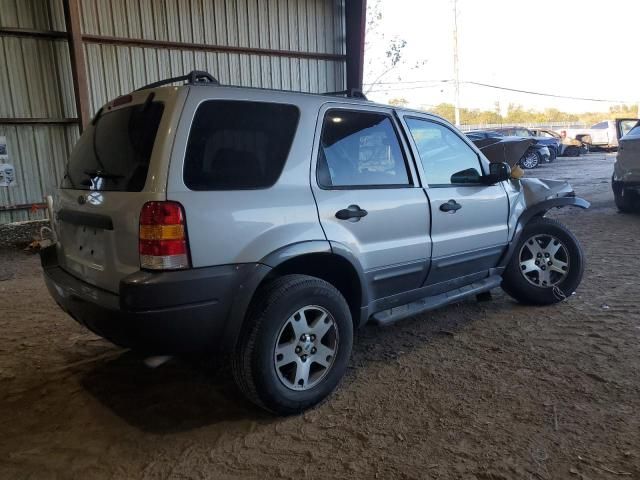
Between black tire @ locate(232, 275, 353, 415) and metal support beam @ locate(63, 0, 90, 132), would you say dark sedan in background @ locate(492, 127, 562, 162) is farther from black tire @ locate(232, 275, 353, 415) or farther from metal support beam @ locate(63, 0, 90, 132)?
black tire @ locate(232, 275, 353, 415)

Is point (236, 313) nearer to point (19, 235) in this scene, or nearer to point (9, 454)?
point (9, 454)

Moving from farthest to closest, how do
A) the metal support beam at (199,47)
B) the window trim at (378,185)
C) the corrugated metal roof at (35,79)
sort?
1. the metal support beam at (199,47)
2. the corrugated metal roof at (35,79)
3. the window trim at (378,185)

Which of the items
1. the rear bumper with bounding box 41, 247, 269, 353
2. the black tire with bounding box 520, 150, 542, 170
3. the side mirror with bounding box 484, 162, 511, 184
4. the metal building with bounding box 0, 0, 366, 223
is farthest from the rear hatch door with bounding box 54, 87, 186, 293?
the black tire with bounding box 520, 150, 542, 170

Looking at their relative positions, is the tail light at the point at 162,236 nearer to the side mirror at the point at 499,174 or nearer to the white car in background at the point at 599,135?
the side mirror at the point at 499,174

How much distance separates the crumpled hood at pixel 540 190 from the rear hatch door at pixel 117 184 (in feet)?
10.6

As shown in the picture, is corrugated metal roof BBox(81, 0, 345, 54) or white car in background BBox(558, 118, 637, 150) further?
white car in background BBox(558, 118, 637, 150)

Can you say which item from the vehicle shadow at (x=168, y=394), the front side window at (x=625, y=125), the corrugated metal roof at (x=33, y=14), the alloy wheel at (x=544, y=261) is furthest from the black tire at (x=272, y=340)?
the front side window at (x=625, y=125)

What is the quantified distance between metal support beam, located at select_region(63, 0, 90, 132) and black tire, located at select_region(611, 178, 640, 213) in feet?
32.2

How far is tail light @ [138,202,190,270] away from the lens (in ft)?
8.03

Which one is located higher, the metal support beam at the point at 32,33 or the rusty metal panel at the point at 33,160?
the metal support beam at the point at 32,33

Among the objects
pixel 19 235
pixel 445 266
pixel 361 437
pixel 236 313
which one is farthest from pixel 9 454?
pixel 19 235

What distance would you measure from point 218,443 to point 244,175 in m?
1.42

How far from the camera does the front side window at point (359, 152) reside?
3.17m

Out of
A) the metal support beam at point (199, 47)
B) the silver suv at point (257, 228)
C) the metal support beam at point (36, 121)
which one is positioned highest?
the metal support beam at point (199, 47)
